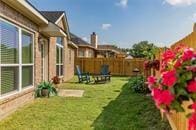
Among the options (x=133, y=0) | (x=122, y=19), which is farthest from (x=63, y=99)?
(x=122, y=19)

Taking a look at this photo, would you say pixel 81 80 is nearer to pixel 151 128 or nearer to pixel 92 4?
pixel 92 4

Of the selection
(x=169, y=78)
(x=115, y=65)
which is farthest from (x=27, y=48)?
(x=115, y=65)

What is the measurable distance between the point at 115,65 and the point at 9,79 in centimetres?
2146

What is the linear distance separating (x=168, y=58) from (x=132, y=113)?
21.5ft

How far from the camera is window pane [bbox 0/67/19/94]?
778 cm

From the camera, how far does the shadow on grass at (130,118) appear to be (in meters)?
6.97

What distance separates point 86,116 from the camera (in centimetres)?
822

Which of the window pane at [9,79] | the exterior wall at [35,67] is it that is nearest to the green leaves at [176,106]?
the exterior wall at [35,67]

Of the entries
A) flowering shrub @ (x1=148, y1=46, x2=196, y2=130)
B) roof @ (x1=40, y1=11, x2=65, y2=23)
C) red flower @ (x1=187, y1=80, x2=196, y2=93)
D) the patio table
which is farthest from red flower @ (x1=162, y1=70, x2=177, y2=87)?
the patio table

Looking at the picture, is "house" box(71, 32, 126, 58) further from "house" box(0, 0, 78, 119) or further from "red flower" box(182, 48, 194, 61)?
"red flower" box(182, 48, 194, 61)

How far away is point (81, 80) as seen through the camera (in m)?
19.5

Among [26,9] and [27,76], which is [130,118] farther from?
[26,9]

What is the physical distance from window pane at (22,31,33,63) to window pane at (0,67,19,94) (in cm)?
97

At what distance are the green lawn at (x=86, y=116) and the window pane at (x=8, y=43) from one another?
1.50 m
